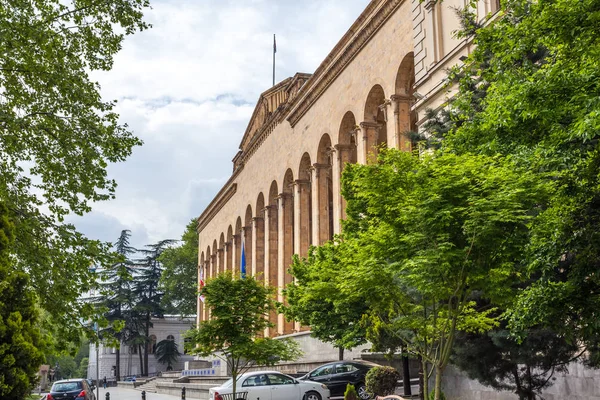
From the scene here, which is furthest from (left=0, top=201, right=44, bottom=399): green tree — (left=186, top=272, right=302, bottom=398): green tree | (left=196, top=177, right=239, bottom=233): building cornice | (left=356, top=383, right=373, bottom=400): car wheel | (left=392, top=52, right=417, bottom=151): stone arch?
(left=196, top=177, right=239, bottom=233): building cornice

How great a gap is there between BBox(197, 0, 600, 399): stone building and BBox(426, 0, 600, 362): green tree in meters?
4.93

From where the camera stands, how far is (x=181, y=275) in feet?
Result: 279

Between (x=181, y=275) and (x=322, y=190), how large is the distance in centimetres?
5144

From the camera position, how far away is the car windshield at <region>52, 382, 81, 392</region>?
23516 millimetres

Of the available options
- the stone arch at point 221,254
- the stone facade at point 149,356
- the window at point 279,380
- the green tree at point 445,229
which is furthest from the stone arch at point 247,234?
the stone facade at point 149,356

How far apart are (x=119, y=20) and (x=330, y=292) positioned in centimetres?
717

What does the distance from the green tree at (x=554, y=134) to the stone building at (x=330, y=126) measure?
4.93 m

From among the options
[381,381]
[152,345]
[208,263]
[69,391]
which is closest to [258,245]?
[208,263]

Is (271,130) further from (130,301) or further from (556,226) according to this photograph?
(130,301)

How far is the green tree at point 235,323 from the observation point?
21000 millimetres

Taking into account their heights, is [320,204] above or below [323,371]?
above

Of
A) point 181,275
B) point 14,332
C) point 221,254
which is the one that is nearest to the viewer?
point 14,332

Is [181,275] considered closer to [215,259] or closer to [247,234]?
[215,259]

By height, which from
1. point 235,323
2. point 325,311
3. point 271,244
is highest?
point 271,244
